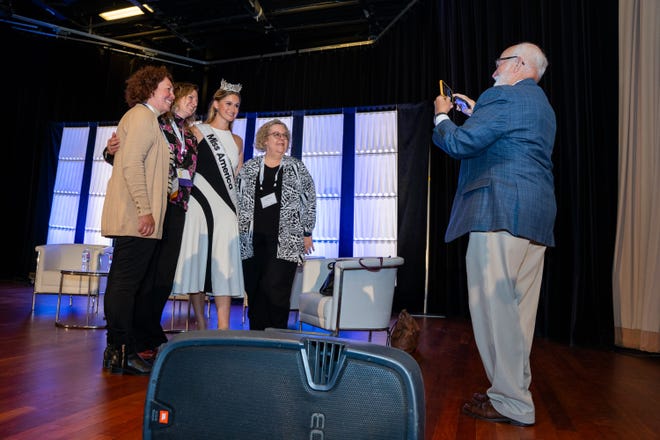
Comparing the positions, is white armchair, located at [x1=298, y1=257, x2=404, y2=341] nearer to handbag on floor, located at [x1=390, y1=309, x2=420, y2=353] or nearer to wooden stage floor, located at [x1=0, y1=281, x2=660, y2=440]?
handbag on floor, located at [x1=390, y1=309, x2=420, y2=353]

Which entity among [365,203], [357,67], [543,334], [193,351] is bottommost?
[543,334]

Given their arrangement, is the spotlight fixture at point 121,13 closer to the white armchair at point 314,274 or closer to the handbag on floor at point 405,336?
the white armchair at point 314,274

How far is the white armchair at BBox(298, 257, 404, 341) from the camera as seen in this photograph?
337cm

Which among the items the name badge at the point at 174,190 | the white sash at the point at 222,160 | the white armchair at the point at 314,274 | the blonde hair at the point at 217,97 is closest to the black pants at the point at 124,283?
the name badge at the point at 174,190

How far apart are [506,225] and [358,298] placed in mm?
1826

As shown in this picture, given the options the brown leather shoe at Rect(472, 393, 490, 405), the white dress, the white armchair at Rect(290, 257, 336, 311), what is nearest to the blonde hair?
the white dress

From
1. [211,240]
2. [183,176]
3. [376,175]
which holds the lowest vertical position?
[211,240]

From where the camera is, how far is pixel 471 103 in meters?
2.33

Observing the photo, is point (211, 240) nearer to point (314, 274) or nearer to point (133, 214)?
point (133, 214)

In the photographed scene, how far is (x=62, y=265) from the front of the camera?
512cm

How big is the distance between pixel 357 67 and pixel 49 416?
6.62 metres

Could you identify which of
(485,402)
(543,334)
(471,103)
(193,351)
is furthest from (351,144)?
(193,351)

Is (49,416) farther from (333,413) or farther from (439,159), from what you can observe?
(439,159)

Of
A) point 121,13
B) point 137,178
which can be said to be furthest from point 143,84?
point 121,13
